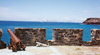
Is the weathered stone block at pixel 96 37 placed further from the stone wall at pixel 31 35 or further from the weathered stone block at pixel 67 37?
the stone wall at pixel 31 35

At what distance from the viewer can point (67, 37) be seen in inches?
482

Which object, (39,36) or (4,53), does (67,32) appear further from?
(4,53)

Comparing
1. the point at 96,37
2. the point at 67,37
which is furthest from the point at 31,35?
the point at 96,37

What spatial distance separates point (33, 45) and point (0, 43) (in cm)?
241

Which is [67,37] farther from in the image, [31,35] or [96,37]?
[31,35]

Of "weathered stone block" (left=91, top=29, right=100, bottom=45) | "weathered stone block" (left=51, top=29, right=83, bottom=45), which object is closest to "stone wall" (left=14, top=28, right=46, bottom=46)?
"weathered stone block" (left=51, top=29, right=83, bottom=45)

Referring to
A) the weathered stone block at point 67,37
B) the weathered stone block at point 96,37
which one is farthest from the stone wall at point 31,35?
the weathered stone block at point 96,37

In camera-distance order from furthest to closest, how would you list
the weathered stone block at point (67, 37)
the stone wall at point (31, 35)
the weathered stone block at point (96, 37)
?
the weathered stone block at point (96, 37) → the weathered stone block at point (67, 37) → the stone wall at point (31, 35)

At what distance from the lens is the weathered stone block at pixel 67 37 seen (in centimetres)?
1212

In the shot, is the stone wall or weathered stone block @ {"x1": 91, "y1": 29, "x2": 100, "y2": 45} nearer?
the stone wall

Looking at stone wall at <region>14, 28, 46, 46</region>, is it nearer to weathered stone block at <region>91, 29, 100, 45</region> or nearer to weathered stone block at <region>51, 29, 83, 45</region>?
weathered stone block at <region>51, 29, 83, 45</region>

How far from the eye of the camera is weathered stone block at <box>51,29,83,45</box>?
12.1 m

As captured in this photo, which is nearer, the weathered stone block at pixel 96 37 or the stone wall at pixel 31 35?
the stone wall at pixel 31 35

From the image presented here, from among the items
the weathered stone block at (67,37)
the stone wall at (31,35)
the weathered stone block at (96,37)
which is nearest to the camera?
the stone wall at (31,35)
